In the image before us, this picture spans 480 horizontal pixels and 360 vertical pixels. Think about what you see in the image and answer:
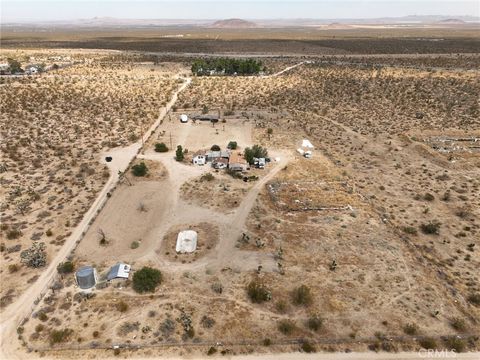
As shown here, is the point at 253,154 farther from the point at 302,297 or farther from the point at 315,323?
the point at 315,323

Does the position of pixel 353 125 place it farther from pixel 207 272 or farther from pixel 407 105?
pixel 207 272

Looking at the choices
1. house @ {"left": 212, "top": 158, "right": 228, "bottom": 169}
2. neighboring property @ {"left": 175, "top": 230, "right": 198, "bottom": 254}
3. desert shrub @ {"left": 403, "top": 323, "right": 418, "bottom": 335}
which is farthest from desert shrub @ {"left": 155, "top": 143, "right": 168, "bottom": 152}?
desert shrub @ {"left": 403, "top": 323, "right": 418, "bottom": 335}

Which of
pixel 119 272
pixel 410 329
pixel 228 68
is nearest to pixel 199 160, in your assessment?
pixel 119 272

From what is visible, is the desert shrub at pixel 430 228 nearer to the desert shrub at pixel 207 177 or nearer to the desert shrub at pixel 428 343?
the desert shrub at pixel 428 343

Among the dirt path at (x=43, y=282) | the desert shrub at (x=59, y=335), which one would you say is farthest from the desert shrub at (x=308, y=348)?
the dirt path at (x=43, y=282)

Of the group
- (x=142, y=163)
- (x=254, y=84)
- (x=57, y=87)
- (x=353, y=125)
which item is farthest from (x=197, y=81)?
(x=142, y=163)

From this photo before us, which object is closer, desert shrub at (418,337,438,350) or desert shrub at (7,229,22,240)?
desert shrub at (418,337,438,350)

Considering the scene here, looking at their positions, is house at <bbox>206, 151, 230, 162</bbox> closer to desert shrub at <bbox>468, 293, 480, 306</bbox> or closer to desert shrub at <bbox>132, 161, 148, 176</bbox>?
desert shrub at <bbox>132, 161, 148, 176</bbox>
